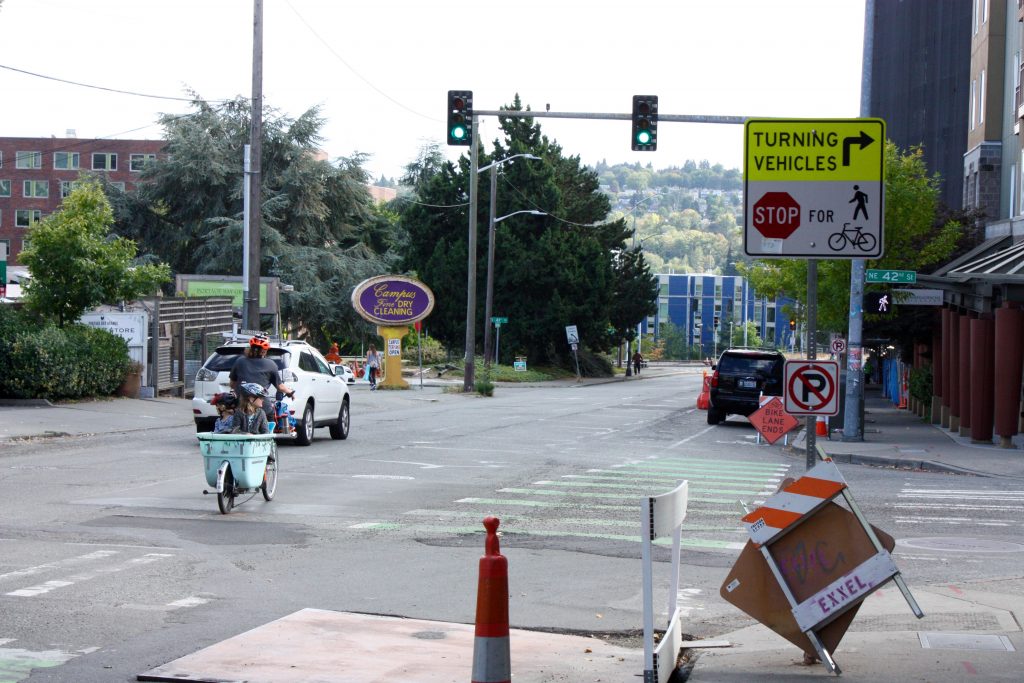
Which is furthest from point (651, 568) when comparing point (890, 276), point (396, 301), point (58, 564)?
point (396, 301)

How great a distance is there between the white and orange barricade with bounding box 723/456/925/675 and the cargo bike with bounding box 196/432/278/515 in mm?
7191

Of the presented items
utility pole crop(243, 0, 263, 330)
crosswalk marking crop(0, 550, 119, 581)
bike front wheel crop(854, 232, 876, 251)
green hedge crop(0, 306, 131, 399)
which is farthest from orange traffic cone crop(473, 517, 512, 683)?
utility pole crop(243, 0, 263, 330)

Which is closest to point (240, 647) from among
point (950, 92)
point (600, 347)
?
point (950, 92)

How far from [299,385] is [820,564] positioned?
16056 millimetres

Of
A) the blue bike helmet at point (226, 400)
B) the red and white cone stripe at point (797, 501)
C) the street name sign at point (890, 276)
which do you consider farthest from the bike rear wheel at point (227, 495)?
the street name sign at point (890, 276)

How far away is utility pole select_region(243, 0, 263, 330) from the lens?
29438 millimetres

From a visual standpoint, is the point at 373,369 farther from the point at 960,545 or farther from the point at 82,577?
the point at 82,577

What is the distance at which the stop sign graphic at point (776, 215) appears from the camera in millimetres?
9156

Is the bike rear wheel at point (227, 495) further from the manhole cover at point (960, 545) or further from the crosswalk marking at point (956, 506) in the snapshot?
the crosswalk marking at point (956, 506)

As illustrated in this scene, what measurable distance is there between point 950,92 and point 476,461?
42.2m

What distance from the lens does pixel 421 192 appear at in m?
70.5

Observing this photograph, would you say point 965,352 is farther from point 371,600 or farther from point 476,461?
point 371,600

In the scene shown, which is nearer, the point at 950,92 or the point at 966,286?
the point at 966,286

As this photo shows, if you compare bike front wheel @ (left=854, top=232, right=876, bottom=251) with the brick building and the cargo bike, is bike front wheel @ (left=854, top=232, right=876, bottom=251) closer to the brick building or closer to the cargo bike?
the cargo bike
